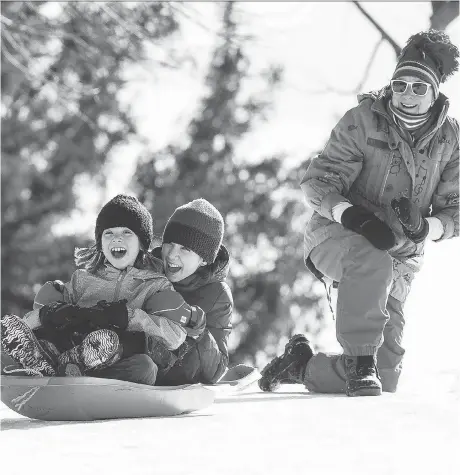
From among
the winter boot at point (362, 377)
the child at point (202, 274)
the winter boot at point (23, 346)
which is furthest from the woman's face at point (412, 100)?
the winter boot at point (23, 346)

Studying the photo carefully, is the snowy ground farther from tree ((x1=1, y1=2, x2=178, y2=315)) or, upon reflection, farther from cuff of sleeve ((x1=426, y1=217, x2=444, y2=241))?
tree ((x1=1, y1=2, x2=178, y2=315))

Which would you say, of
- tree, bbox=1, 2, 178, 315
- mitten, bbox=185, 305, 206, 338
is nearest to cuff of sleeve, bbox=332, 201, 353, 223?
mitten, bbox=185, 305, 206, 338

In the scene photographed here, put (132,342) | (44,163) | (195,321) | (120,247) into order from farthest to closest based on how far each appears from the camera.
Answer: (44,163) < (120,247) < (195,321) < (132,342)

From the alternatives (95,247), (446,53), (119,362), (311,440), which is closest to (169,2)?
(446,53)

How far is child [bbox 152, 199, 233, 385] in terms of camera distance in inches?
135

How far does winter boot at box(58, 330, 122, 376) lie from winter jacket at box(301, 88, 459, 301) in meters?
1.18

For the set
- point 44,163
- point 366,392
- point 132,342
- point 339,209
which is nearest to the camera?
point 132,342

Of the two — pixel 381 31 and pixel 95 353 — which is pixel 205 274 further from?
pixel 381 31

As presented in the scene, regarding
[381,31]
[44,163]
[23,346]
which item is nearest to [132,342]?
[23,346]

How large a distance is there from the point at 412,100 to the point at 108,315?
1563 mm

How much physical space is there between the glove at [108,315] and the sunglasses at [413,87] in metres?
1.52

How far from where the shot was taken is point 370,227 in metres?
3.53

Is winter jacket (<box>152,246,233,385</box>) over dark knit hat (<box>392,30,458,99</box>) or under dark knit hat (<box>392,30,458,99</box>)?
under

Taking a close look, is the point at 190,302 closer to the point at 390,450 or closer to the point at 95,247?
the point at 95,247
